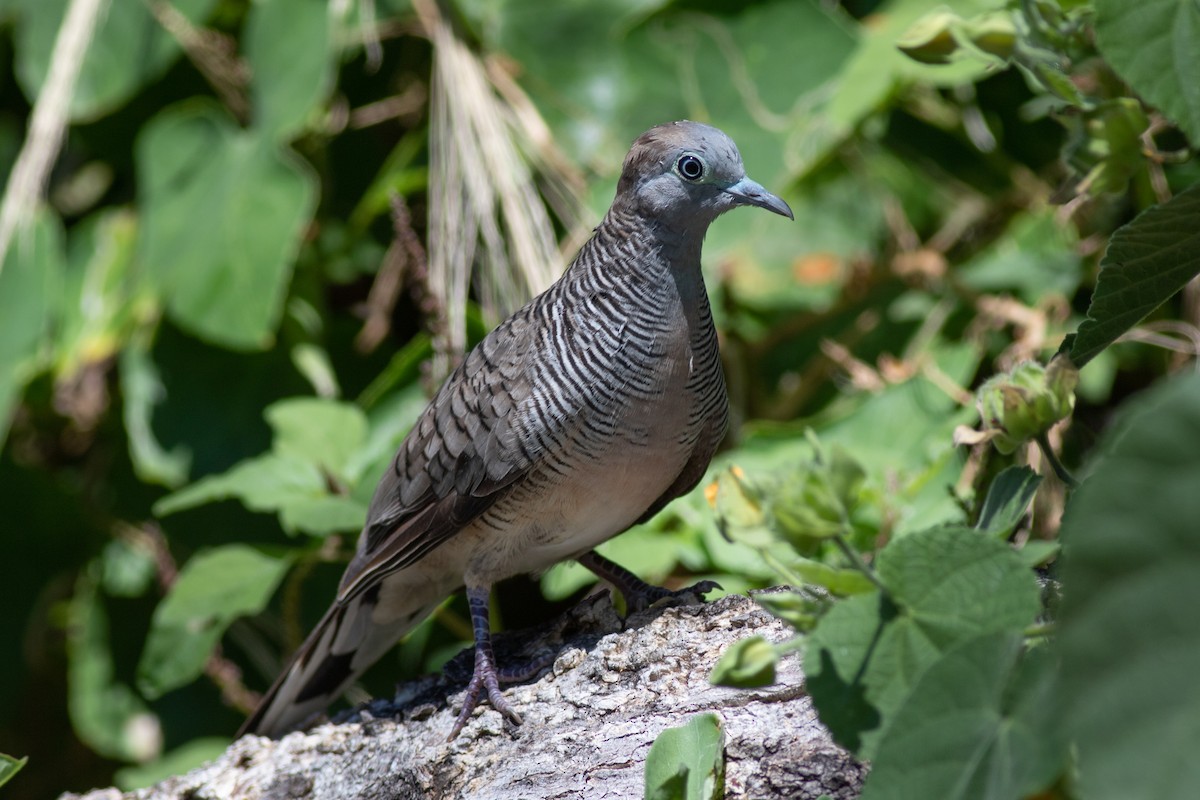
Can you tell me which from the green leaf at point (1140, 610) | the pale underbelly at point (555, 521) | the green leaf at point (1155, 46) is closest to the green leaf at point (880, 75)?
the pale underbelly at point (555, 521)

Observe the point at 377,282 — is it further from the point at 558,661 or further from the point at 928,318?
the point at 558,661

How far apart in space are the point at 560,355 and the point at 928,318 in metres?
1.88

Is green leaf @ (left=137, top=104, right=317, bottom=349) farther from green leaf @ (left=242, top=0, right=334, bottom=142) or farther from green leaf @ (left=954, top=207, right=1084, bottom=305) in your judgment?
green leaf @ (left=954, top=207, right=1084, bottom=305)

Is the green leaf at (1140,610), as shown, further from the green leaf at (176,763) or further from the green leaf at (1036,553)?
the green leaf at (176,763)

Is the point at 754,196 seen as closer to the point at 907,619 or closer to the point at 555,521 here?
the point at 555,521

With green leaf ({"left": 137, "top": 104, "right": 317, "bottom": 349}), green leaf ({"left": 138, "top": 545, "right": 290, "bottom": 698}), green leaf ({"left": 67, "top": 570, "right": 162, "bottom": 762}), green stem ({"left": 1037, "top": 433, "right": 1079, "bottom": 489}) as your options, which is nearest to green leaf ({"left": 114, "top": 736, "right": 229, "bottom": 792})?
green leaf ({"left": 67, "top": 570, "right": 162, "bottom": 762})

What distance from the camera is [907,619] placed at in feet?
4.84

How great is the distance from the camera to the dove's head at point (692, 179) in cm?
256

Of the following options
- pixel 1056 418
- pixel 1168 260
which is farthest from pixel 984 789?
pixel 1168 260

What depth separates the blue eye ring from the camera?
2.56m

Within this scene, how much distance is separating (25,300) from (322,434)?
159 centimetres

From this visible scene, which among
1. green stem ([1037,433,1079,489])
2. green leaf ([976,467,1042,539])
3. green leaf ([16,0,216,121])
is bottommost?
green stem ([1037,433,1079,489])

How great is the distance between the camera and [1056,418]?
5.92ft

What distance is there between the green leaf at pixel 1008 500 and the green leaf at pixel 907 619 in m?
0.19
